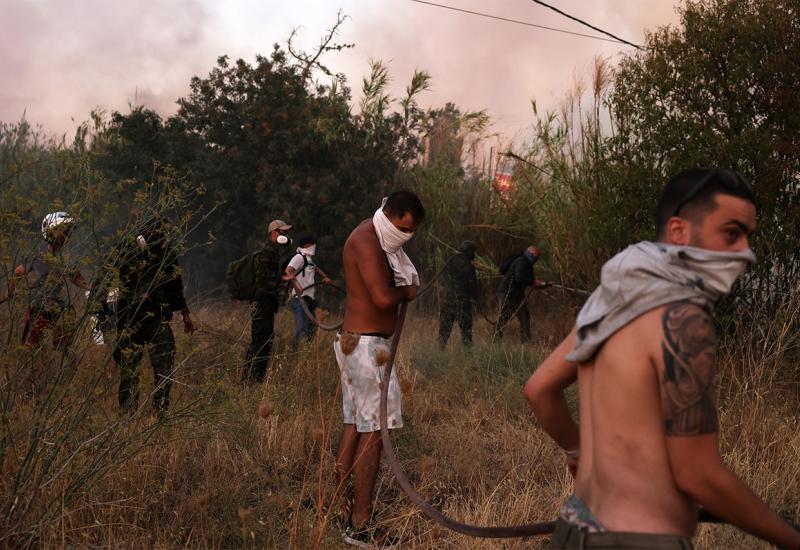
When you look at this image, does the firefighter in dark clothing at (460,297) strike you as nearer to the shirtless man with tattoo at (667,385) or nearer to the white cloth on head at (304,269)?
the white cloth on head at (304,269)

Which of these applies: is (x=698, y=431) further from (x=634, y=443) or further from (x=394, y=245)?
(x=394, y=245)

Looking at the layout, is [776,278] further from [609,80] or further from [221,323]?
[221,323]

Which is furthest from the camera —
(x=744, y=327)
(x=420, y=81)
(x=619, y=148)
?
(x=420, y=81)

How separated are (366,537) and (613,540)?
2953mm

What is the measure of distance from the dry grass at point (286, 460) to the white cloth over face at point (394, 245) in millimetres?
621

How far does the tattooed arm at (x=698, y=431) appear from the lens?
6.31ft

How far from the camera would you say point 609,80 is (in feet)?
33.5

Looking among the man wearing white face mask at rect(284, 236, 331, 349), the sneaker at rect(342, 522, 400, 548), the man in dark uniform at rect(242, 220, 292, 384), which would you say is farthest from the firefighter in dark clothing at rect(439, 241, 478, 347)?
the sneaker at rect(342, 522, 400, 548)

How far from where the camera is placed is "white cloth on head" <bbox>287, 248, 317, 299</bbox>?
36.4 ft

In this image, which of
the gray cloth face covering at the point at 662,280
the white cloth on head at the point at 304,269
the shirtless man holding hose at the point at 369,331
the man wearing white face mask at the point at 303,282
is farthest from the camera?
the white cloth on head at the point at 304,269

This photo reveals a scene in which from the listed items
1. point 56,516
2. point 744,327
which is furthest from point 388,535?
point 744,327

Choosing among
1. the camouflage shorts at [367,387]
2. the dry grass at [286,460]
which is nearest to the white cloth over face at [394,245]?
the camouflage shorts at [367,387]

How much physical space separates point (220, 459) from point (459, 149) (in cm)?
1331

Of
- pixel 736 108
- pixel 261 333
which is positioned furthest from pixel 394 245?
pixel 736 108
